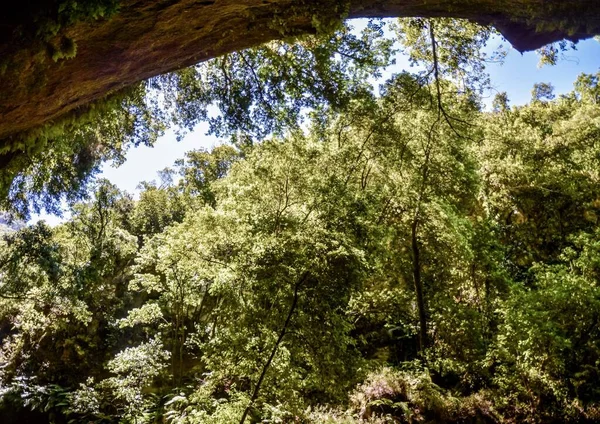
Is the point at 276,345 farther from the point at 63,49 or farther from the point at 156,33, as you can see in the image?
the point at 63,49

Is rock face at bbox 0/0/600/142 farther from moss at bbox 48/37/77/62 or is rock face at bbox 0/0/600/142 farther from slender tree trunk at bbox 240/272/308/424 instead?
slender tree trunk at bbox 240/272/308/424

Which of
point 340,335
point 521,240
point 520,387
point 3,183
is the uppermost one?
point 3,183

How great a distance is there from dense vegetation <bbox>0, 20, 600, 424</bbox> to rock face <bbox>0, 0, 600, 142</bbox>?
130 centimetres

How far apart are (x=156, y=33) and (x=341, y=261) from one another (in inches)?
192

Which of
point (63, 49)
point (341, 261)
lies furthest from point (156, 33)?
point (341, 261)

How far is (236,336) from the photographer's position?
7.14m

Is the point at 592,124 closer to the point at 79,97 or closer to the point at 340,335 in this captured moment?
the point at 340,335

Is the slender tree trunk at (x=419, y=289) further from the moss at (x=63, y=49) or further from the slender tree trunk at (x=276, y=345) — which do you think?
the moss at (x=63, y=49)

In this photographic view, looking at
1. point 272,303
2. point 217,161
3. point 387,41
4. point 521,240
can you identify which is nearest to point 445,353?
point 521,240

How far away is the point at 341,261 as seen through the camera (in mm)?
7109

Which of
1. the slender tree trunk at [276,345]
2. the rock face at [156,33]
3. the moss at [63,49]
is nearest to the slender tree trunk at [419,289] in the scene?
the slender tree trunk at [276,345]

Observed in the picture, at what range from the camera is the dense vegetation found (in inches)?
287

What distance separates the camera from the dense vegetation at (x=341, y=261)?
23.9ft

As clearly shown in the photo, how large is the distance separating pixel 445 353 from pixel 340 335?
826cm
